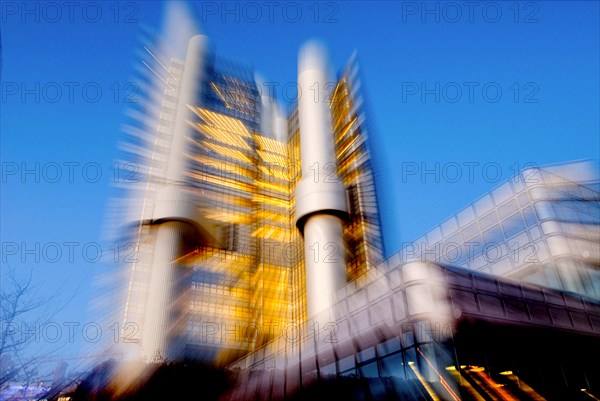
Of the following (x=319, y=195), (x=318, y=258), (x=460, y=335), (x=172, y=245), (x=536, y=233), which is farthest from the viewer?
(x=172, y=245)

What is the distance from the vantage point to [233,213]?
46.3 metres

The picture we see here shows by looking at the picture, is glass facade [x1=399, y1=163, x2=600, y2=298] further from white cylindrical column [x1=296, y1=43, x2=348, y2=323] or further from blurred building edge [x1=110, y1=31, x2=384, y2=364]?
blurred building edge [x1=110, y1=31, x2=384, y2=364]

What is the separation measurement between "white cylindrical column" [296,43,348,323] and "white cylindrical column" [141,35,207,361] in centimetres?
1140

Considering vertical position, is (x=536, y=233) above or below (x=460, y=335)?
above

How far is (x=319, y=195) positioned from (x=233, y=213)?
13.3 metres

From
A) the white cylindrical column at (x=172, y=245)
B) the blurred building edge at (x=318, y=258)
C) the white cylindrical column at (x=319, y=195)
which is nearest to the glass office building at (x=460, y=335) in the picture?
the blurred building edge at (x=318, y=258)

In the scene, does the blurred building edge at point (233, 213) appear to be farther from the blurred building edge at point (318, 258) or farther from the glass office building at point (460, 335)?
the glass office building at point (460, 335)

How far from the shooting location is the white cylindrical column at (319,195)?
110 feet

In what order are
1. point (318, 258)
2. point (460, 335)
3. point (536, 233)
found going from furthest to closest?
point (318, 258) → point (536, 233) → point (460, 335)

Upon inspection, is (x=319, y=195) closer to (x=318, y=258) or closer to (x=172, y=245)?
(x=318, y=258)

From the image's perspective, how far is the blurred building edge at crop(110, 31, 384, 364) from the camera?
35656mm

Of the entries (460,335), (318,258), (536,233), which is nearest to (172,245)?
(318,258)

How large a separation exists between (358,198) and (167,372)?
28.9m

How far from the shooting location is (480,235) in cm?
2742
